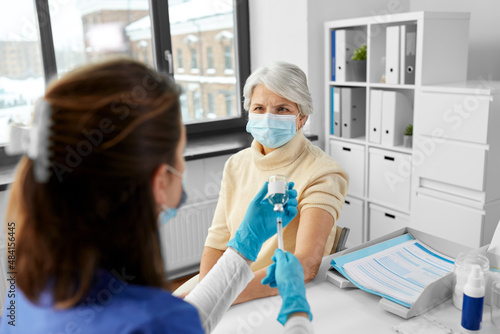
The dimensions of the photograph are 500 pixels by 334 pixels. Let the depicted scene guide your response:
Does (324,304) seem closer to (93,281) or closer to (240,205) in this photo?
(240,205)

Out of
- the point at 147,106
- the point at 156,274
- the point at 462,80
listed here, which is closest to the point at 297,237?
the point at 156,274

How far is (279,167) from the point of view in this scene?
5.23 feet

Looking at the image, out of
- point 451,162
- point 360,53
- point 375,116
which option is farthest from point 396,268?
point 360,53

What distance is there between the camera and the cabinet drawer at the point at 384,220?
8.46ft

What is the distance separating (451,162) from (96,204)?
200cm

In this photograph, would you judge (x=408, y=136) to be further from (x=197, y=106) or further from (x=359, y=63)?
(x=197, y=106)

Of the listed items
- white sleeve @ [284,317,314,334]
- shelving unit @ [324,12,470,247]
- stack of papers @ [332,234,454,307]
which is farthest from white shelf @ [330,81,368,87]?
white sleeve @ [284,317,314,334]

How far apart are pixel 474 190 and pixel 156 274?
1.90 meters

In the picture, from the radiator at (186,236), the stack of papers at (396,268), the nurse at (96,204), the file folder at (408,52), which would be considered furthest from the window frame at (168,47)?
the nurse at (96,204)

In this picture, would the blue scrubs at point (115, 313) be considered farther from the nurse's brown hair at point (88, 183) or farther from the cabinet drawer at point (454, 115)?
the cabinet drawer at point (454, 115)

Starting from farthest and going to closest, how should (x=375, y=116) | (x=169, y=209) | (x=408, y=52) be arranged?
1. (x=375, y=116)
2. (x=408, y=52)
3. (x=169, y=209)

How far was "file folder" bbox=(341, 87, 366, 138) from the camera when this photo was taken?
275 cm

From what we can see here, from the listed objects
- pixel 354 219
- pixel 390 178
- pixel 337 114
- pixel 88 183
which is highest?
pixel 88 183

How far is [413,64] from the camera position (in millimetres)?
2400
